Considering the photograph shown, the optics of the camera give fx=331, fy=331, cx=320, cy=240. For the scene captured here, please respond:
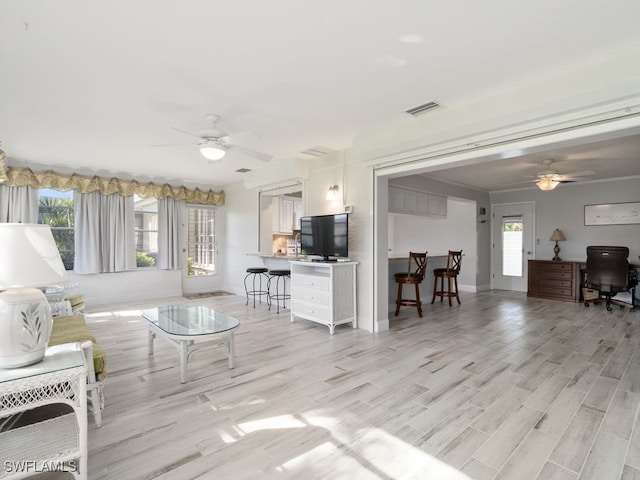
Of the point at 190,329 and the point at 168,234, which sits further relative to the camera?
the point at 168,234

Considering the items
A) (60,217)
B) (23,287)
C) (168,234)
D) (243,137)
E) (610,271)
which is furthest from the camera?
(168,234)

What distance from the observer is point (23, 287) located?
60.9 inches

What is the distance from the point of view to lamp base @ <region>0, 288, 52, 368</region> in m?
1.56

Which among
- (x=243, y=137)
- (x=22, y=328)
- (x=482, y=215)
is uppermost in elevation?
(x=243, y=137)

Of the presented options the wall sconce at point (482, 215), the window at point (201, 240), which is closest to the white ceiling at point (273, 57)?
the window at point (201, 240)

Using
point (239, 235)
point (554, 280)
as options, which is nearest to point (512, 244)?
point (554, 280)

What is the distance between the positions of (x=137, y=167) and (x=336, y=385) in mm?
5521

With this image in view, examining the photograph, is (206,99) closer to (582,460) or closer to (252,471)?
(252,471)

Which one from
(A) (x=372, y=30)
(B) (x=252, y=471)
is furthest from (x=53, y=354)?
(A) (x=372, y=30)

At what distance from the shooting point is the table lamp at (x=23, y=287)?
1549 mm

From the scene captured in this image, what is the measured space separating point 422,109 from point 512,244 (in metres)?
5.96

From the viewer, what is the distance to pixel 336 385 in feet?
9.30

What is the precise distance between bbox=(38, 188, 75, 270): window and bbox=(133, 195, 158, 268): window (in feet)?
3.68

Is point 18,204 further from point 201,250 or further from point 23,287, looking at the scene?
point 23,287
